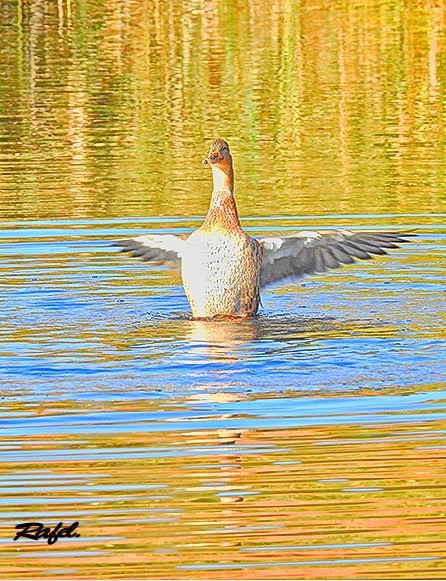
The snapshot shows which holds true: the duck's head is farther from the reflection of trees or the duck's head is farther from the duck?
the reflection of trees

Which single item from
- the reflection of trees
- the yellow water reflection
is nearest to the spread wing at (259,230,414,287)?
the reflection of trees

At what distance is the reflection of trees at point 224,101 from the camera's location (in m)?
16.2

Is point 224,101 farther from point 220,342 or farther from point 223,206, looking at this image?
point 220,342

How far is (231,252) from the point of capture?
1117 centimetres

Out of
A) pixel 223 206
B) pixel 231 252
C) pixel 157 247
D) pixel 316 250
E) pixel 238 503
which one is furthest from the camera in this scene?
pixel 316 250

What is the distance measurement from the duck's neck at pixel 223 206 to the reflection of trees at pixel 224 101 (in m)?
3.25

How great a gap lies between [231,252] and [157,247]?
0.78 m

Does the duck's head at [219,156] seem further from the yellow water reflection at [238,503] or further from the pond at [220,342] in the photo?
the yellow water reflection at [238,503]

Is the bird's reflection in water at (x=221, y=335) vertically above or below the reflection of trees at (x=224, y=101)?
below

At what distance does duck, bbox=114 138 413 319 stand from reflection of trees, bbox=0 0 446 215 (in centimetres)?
290

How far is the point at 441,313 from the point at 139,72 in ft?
46.8

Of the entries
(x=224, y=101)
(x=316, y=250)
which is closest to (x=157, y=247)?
(x=316, y=250)

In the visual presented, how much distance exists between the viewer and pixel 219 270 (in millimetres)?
11109
